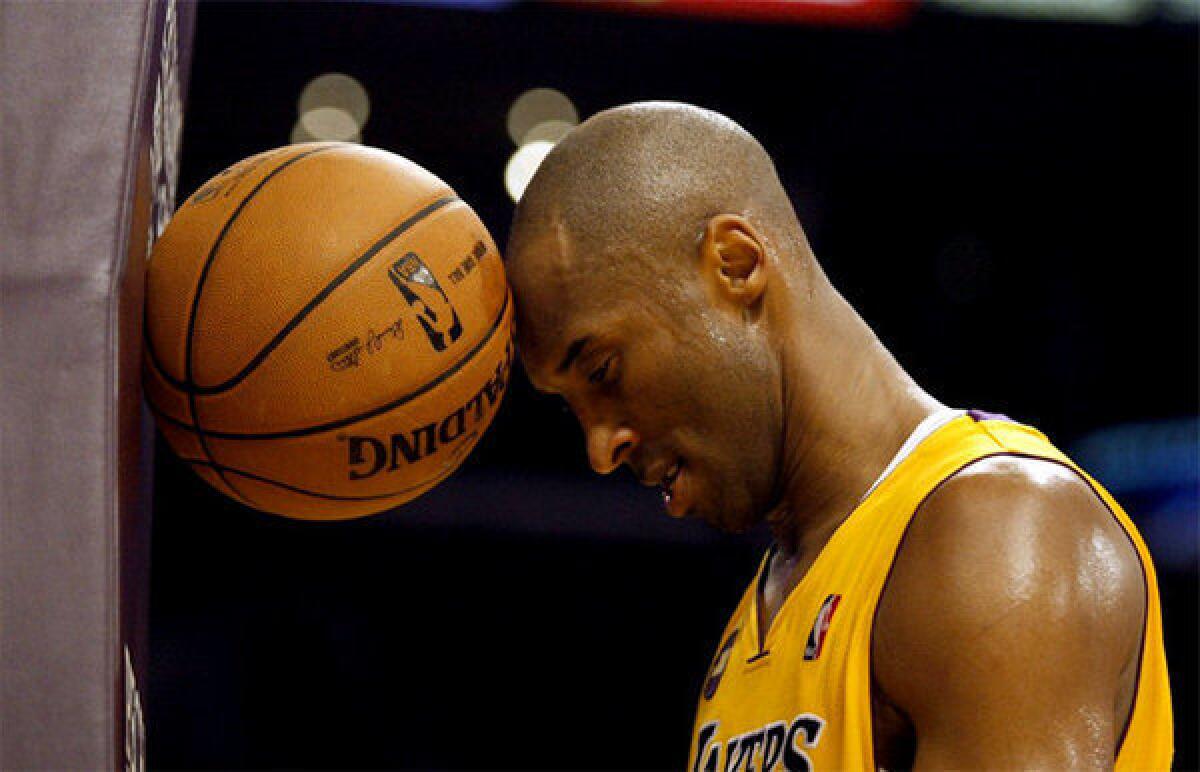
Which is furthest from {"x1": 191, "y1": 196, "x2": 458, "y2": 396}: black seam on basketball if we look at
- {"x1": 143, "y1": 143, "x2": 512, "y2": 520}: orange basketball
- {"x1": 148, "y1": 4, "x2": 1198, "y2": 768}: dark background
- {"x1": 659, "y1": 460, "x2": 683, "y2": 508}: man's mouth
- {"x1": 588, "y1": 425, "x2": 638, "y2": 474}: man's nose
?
{"x1": 148, "y1": 4, "x2": 1198, "y2": 768}: dark background

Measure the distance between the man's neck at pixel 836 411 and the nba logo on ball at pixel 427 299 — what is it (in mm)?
500

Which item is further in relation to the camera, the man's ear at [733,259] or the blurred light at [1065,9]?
the blurred light at [1065,9]

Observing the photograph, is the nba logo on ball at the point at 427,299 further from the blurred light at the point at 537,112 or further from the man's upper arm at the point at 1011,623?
the blurred light at the point at 537,112

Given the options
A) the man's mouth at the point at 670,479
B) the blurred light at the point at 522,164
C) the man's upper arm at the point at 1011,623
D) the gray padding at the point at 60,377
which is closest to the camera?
the gray padding at the point at 60,377

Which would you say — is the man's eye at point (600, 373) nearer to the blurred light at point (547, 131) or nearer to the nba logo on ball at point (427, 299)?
the nba logo on ball at point (427, 299)

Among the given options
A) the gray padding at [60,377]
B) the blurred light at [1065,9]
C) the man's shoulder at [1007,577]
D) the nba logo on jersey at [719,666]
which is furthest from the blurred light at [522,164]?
the gray padding at [60,377]

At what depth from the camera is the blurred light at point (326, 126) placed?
8.89 m

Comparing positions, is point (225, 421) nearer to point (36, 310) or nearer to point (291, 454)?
point (291, 454)

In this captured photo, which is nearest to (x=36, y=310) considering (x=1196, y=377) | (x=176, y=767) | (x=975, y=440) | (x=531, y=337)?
(x=531, y=337)

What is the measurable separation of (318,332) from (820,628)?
69 centimetres

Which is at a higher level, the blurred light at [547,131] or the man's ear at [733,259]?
the blurred light at [547,131]

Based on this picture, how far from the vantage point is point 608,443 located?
1.92 meters

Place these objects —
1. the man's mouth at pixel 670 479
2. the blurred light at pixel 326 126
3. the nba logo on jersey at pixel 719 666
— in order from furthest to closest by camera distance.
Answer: the blurred light at pixel 326 126 → the nba logo on jersey at pixel 719 666 → the man's mouth at pixel 670 479

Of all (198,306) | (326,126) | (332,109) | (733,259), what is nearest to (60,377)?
(198,306)
